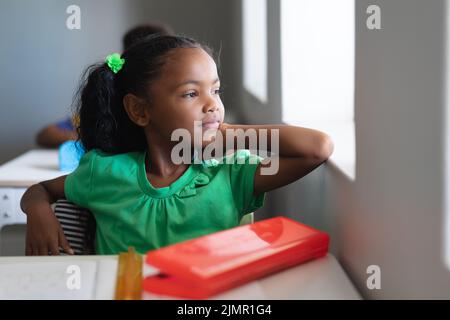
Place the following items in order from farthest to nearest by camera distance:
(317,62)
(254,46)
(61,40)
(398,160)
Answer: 1. (61,40)
2. (254,46)
3. (317,62)
4. (398,160)

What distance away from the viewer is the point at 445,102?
27.9 inches

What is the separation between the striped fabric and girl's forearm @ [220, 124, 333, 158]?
315 millimetres

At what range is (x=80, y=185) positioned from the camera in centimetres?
130

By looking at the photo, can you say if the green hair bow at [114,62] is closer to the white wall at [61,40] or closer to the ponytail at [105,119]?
the ponytail at [105,119]

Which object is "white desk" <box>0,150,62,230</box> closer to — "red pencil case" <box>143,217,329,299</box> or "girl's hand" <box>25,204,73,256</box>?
"girl's hand" <box>25,204,73,256</box>

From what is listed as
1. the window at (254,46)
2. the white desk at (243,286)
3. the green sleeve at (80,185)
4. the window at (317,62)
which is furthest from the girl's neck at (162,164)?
the window at (254,46)

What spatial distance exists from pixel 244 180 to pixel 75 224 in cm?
33

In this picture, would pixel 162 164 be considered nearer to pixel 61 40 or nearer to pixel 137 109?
pixel 137 109

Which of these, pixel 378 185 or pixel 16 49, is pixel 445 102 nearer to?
pixel 378 185

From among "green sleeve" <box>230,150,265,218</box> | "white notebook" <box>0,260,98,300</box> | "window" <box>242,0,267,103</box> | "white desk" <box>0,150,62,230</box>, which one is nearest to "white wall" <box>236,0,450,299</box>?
"green sleeve" <box>230,150,265,218</box>

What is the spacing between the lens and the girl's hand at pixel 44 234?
1219 mm

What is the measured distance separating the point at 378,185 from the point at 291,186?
2.49 ft

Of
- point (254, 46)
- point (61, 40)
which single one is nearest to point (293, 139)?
point (254, 46)

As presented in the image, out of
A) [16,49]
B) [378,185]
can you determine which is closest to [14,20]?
[16,49]
